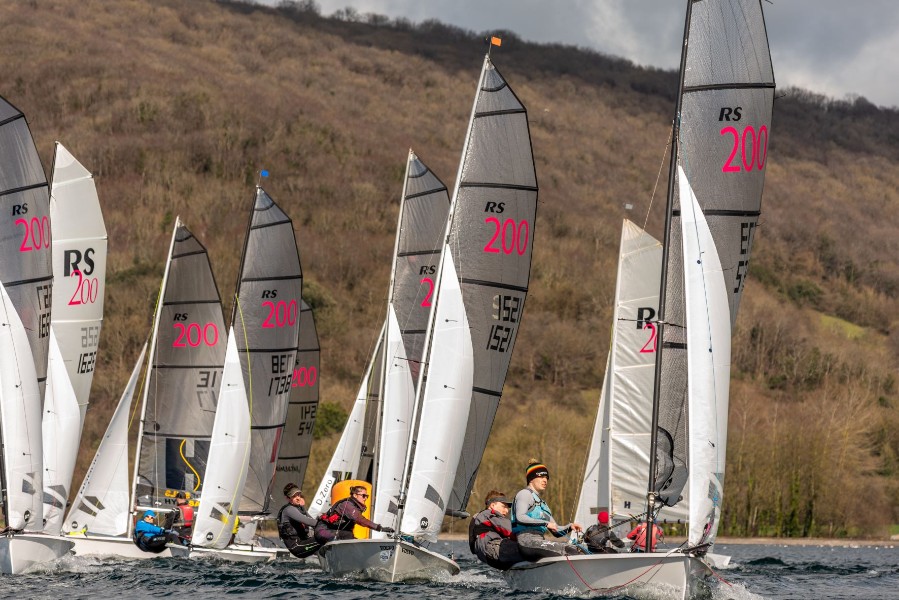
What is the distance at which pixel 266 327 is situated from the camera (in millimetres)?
30469

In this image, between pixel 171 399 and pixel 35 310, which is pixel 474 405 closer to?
pixel 35 310

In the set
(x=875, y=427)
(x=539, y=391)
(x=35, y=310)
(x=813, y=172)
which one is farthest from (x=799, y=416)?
(x=813, y=172)

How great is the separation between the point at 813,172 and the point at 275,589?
147 metres

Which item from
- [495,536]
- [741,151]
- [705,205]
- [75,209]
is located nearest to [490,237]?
[705,205]

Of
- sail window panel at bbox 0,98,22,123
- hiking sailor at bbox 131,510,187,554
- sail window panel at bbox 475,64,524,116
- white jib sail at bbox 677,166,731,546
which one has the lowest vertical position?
hiking sailor at bbox 131,510,187,554

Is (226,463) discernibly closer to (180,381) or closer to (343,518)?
(180,381)

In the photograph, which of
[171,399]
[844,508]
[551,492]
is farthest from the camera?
[844,508]

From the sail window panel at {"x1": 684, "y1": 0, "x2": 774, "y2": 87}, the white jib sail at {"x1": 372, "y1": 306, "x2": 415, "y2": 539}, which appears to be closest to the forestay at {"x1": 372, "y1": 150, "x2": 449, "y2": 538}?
the white jib sail at {"x1": 372, "y1": 306, "x2": 415, "y2": 539}

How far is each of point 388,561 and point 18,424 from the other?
5.76 metres

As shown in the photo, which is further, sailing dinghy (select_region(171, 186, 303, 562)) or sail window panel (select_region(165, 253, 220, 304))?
sail window panel (select_region(165, 253, 220, 304))

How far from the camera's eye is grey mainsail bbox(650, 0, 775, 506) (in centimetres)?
2000

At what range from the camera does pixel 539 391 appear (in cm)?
8469

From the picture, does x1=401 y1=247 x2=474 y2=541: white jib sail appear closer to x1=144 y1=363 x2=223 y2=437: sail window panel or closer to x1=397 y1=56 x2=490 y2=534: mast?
x1=397 y1=56 x2=490 y2=534: mast

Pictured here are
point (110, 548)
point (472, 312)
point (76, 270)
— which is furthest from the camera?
point (76, 270)
